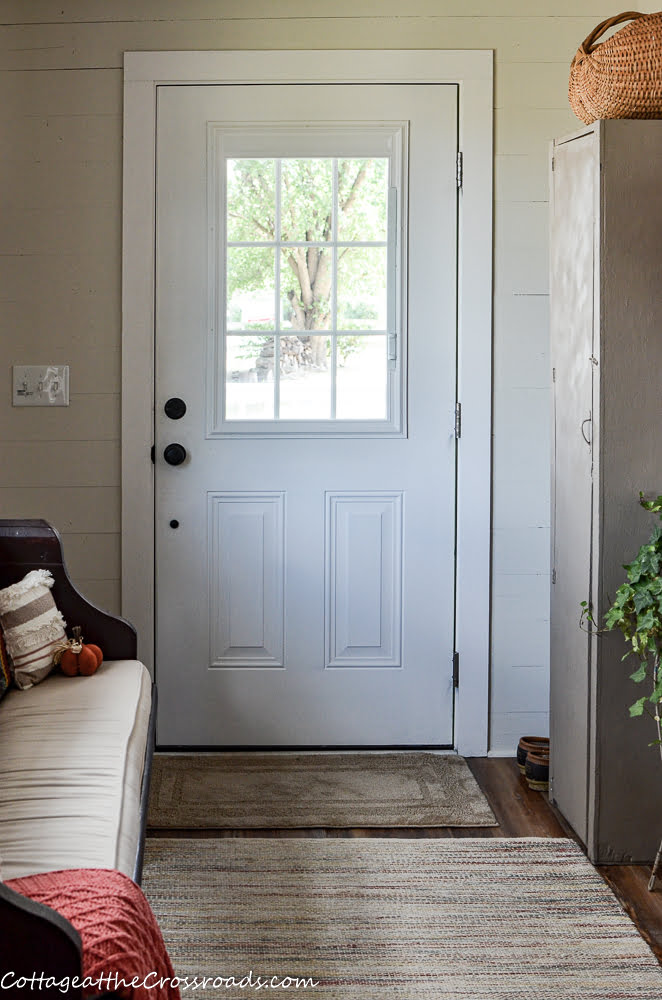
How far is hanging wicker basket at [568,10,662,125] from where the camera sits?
221cm

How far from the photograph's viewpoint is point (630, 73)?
7.26 ft

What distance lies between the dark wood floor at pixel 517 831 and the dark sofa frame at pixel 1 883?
0.53m

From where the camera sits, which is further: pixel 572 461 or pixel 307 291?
pixel 307 291

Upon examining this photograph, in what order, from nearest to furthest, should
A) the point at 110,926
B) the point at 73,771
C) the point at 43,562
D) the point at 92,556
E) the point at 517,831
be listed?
the point at 110,926, the point at 73,771, the point at 43,562, the point at 517,831, the point at 92,556

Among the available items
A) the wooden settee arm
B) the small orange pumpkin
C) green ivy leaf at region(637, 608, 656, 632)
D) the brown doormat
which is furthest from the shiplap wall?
green ivy leaf at region(637, 608, 656, 632)

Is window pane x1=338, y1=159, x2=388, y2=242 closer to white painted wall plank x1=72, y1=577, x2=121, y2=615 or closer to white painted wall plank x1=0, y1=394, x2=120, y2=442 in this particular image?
white painted wall plank x1=0, y1=394, x2=120, y2=442

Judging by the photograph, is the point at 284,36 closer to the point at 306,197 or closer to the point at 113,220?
the point at 306,197

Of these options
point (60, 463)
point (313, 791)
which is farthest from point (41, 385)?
point (313, 791)

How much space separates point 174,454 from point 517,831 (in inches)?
57.9

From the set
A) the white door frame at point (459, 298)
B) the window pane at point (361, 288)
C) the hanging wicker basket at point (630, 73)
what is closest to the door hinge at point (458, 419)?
the white door frame at point (459, 298)

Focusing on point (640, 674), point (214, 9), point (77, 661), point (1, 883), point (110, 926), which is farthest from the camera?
point (214, 9)

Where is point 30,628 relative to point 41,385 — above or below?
below

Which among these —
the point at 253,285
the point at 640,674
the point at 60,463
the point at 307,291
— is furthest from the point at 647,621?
the point at 60,463

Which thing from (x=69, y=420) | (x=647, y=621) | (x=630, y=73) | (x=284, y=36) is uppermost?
(x=284, y=36)
